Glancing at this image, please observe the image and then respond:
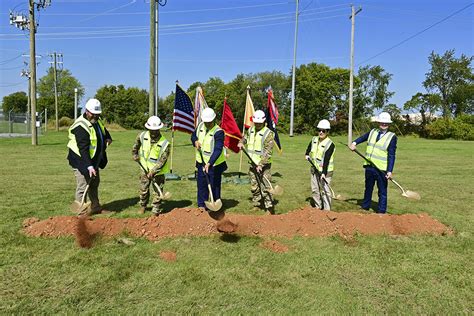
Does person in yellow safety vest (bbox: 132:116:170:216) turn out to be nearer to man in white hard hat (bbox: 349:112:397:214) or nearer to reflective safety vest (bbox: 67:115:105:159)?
reflective safety vest (bbox: 67:115:105:159)

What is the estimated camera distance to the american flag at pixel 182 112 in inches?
461

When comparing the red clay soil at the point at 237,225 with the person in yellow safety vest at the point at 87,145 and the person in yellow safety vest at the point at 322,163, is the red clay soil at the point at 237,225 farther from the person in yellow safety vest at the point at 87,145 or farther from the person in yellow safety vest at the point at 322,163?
the person in yellow safety vest at the point at 322,163

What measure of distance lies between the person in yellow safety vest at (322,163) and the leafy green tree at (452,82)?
64789 mm

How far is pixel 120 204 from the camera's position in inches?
355

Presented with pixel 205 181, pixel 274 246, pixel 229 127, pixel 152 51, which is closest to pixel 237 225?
pixel 274 246

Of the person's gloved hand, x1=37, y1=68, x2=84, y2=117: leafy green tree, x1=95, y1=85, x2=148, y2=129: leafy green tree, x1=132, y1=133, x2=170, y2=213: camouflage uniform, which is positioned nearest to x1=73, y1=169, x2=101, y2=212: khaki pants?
the person's gloved hand

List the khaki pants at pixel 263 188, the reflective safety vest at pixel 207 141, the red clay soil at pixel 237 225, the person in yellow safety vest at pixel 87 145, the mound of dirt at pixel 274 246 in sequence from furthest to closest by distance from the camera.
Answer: the khaki pants at pixel 263 188 → the reflective safety vest at pixel 207 141 → the person in yellow safety vest at pixel 87 145 → the red clay soil at pixel 237 225 → the mound of dirt at pixel 274 246

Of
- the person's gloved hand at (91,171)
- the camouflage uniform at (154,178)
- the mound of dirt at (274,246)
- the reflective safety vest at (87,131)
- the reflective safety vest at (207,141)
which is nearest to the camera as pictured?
the mound of dirt at (274,246)

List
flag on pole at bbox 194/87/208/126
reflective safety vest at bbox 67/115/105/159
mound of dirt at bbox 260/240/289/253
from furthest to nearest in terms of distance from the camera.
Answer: flag on pole at bbox 194/87/208/126
reflective safety vest at bbox 67/115/105/159
mound of dirt at bbox 260/240/289/253

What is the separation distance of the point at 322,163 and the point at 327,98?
5368 cm

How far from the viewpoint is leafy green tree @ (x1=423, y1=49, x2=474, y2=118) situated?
64.9 m

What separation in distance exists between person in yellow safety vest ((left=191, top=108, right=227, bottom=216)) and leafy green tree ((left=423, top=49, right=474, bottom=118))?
6648 cm

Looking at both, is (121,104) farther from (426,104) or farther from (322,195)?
(322,195)

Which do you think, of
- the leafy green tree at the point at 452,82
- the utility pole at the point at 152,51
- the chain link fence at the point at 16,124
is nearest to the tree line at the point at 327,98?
the leafy green tree at the point at 452,82
